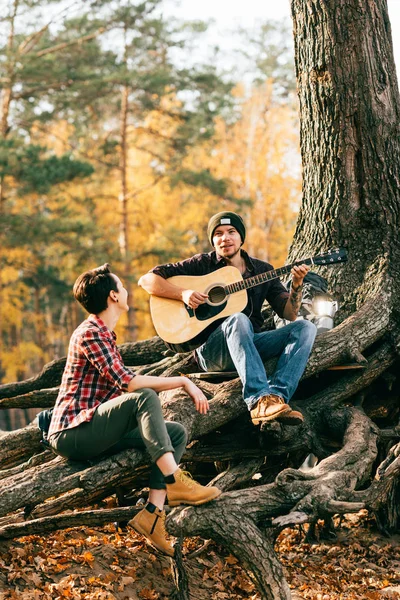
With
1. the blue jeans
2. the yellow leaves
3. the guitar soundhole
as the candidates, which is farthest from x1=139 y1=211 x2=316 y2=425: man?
the yellow leaves

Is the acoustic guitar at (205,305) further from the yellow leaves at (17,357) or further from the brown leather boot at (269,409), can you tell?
the yellow leaves at (17,357)

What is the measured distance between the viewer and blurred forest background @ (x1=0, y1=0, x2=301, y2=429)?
19.8m

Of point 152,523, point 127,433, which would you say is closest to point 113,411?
point 127,433

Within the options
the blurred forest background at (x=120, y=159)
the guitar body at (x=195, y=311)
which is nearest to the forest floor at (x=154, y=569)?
the guitar body at (x=195, y=311)

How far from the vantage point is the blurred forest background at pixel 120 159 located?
19750mm

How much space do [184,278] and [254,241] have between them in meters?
22.2

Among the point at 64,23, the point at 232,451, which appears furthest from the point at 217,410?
the point at 64,23

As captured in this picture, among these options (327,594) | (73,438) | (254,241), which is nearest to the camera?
(73,438)

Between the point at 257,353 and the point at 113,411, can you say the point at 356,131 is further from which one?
the point at 113,411

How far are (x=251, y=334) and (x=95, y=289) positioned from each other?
1.15 metres

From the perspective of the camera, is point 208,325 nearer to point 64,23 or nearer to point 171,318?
point 171,318

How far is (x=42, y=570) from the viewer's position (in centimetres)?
445

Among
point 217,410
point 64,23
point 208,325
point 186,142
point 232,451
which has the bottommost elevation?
point 232,451

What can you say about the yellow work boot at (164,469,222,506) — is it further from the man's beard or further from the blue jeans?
the man's beard
